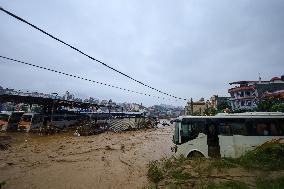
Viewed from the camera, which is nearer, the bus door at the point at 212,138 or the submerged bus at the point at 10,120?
the bus door at the point at 212,138

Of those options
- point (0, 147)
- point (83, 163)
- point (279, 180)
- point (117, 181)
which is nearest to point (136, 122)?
point (0, 147)

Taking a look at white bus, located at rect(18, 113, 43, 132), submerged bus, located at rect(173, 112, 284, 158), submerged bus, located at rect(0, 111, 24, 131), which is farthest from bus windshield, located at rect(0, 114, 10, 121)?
submerged bus, located at rect(173, 112, 284, 158)

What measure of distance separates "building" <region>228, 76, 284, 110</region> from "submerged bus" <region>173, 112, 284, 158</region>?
30856 millimetres

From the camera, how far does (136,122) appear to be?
46188mm

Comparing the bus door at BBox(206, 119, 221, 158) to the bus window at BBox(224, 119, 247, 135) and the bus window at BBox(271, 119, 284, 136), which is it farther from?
the bus window at BBox(271, 119, 284, 136)

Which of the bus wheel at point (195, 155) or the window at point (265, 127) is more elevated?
the window at point (265, 127)

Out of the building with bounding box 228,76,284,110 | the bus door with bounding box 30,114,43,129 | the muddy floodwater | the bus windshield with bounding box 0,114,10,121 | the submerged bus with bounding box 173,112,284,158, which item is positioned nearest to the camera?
the muddy floodwater

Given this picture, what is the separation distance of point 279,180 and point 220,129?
571cm

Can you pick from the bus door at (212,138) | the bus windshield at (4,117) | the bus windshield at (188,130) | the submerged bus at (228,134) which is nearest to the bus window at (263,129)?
the submerged bus at (228,134)

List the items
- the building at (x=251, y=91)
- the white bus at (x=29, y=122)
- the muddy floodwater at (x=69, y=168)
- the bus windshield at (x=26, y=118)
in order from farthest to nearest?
1. the building at (x=251, y=91)
2. the bus windshield at (x=26, y=118)
3. the white bus at (x=29, y=122)
4. the muddy floodwater at (x=69, y=168)

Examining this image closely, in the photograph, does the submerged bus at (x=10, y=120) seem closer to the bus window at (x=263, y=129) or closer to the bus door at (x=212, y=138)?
the bus door at (x=212, y=138)

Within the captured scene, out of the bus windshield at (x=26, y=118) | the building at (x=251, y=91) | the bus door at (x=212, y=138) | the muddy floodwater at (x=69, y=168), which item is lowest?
the muddy floodwater at (x=69, y=168)

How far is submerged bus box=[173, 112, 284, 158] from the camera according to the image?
14.1m

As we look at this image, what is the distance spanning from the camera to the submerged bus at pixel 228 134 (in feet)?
46.4
